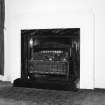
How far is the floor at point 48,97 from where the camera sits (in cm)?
298

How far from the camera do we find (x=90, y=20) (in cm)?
400

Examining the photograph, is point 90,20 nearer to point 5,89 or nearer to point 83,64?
point 83,64

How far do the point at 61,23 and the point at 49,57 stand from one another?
0.84m

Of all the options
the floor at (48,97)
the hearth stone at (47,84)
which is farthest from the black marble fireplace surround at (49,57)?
the floor at (48,97)

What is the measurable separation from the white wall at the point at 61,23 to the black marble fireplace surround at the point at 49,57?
138 millimetres

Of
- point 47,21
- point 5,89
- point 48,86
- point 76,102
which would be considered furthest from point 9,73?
point 76,102

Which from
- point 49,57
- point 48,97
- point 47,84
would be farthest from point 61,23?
point 48,97

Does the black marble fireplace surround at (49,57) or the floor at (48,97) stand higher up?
the black marble fireplace surround at (49,57)

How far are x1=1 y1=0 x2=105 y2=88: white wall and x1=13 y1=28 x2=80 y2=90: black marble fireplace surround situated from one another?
14 centimetres

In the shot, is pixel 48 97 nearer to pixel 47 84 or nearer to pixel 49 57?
pixel 47 84

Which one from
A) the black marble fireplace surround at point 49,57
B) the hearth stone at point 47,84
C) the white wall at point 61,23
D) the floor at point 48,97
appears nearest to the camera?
the floor at point 48,97

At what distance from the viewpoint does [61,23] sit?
4223mm

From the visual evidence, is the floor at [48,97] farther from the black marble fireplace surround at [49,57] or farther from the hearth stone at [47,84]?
the black marble fireplace surround at [49,57]

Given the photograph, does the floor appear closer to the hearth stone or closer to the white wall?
the hearth stone
